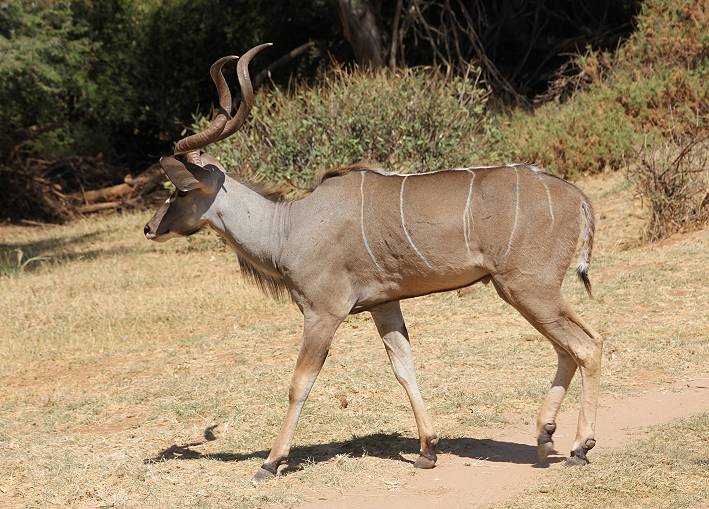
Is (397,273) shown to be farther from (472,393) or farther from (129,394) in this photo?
(129,394)

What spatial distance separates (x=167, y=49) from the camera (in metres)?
23.1

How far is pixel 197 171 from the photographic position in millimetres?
6180

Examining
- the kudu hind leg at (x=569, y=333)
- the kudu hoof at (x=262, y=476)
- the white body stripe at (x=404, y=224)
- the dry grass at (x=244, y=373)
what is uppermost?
the white body stripe at (x=404, y=224)

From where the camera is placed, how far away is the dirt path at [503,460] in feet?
17.9

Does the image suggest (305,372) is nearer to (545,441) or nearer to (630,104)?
(545,441)

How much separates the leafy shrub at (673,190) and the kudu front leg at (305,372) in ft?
22.2

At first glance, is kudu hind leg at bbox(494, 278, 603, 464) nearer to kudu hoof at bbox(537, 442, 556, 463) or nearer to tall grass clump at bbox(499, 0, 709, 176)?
kudu hoof at bbox(537, 442, 556, 463)

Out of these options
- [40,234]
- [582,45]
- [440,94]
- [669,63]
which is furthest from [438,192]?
[582,45]

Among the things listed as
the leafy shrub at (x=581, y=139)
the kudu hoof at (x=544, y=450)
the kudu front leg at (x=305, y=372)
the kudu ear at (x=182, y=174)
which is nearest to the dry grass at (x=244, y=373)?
the kudu front leg at (x=305, y=372)

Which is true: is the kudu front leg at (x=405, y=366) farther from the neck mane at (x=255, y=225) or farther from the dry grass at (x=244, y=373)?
the neck mane at (x=255, y=225)

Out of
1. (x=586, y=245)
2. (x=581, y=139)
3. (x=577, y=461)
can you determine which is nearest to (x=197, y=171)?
(x=586, y=245)

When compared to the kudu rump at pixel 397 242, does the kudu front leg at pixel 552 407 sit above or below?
below

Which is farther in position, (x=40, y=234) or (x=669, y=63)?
(x=40, y=234)

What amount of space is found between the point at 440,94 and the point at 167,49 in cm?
1082
